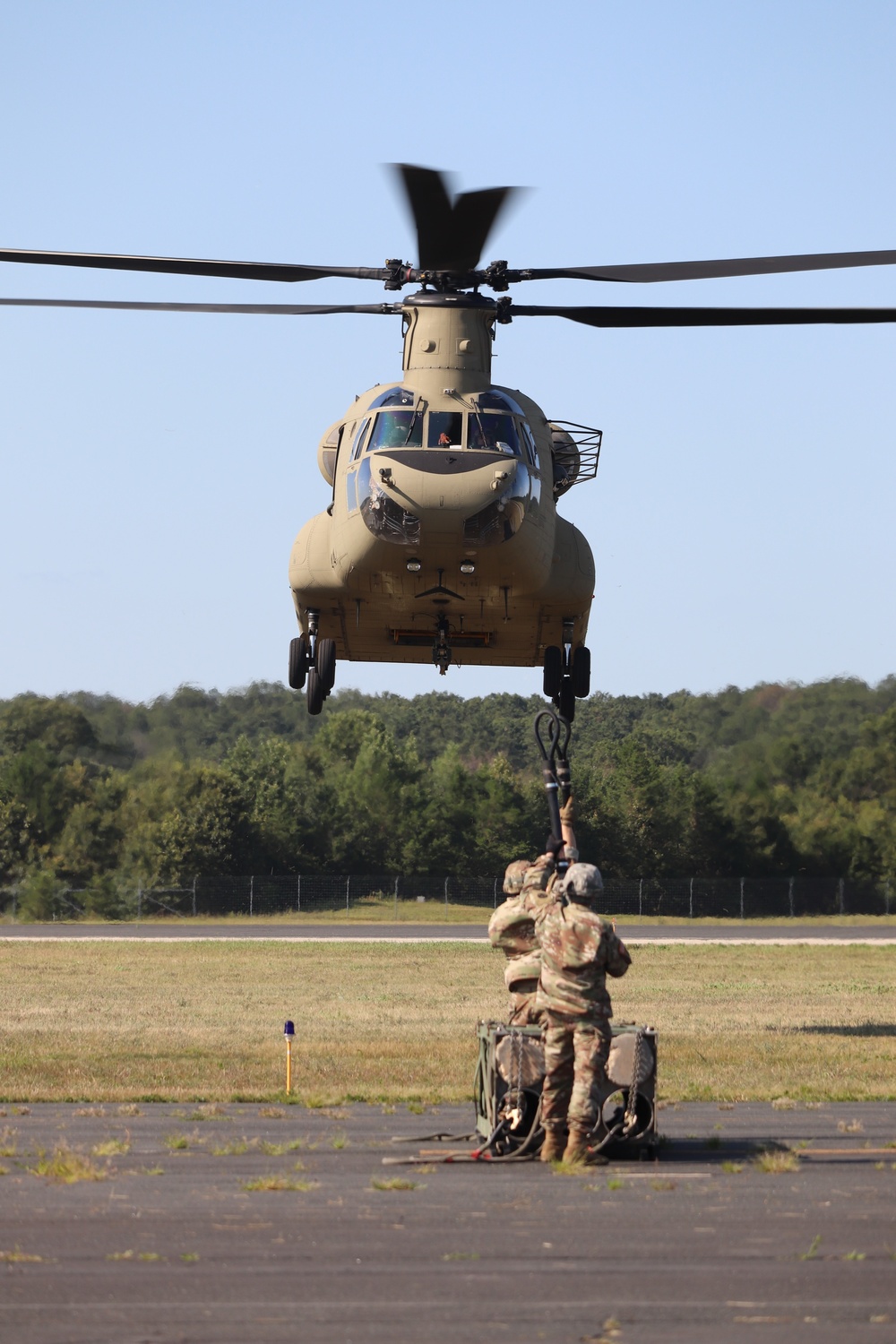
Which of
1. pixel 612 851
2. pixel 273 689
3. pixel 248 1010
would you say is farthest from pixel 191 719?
pixel 248 1010

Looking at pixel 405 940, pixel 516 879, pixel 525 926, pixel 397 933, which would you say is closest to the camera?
pixel 525 926

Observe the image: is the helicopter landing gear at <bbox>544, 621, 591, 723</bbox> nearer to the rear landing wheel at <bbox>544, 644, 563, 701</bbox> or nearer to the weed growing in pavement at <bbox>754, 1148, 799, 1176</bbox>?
the rear landing wheel at <bbox>544, 644, 563, 701</bbox>

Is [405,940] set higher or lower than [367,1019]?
higher

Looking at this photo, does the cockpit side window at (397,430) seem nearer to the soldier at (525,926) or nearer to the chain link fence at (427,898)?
the soldier at (525,926)

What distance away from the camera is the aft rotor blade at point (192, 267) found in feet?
Answer: 57.3

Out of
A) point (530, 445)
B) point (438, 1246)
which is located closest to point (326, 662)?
point (530, 445)

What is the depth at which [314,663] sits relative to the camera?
71.8 ft

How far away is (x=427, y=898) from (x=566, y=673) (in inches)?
1777

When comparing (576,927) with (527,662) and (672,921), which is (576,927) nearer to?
(527,662)

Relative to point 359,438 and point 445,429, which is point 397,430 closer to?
point 445,429

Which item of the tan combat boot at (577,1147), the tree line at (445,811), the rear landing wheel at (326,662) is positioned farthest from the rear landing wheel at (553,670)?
the tree line at (445,811)

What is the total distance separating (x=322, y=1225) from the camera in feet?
29.4

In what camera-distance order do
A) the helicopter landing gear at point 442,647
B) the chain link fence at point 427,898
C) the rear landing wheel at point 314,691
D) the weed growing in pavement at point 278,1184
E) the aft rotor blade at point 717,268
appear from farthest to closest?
1. the chain link fence at point 427,898
2. the rear landing wheel at point 314,691
3. the helicopter landing gear at point 442,647
4. the aft rotor blade at point 717,268
5. the weed growing in pavement at point 278,1184

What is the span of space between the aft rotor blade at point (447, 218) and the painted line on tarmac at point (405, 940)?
93.3 feet
